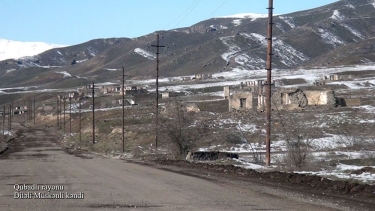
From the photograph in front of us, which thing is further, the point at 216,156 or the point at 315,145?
the point at 315,145

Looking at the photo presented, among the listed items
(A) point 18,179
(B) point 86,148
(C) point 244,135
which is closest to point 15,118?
(B) point 86,148

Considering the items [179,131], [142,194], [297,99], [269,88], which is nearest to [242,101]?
[297,99]

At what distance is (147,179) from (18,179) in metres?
4.65

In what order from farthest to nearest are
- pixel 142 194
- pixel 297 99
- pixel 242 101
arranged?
pixel 242 101 < pixel 297 99 < pixel 142 194

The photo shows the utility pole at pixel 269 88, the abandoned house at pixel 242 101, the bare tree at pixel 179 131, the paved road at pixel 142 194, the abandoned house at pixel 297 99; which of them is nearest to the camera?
the paved road at pixel 142 194

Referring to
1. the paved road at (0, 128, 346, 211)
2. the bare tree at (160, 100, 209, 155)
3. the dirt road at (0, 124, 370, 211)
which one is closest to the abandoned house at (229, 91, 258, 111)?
the bare tree at (160, 100, 209, 155)

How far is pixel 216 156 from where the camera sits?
100 ft

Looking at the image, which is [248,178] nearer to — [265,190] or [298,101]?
[265,190]

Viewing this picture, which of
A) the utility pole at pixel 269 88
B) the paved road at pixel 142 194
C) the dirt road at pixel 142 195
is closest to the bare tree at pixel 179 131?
the utility pole at pixel 269 88

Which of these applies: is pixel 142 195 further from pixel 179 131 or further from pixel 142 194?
pixel 179 131

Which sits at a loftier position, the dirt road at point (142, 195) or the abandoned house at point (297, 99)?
the abandoned house at point (297, 99)

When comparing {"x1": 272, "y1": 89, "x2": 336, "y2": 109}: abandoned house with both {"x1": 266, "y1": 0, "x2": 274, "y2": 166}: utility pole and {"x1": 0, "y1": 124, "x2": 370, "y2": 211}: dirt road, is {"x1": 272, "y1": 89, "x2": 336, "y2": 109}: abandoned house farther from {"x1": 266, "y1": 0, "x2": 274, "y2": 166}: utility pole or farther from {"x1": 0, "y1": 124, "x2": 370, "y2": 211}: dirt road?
{"x1": 0, "y1": 124, "x2": 370, "y2": 211}: dirt road

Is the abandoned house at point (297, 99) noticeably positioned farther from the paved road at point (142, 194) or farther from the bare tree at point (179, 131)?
the paved road at point (142, 194)

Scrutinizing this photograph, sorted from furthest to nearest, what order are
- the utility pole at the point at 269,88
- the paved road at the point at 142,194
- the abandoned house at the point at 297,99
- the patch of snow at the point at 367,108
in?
the abandoned house at the point at 297,99 → the patch of snow at the point at 367,108 → the utility pole at the point at 269,88 → the paved road at the point at 142,194
